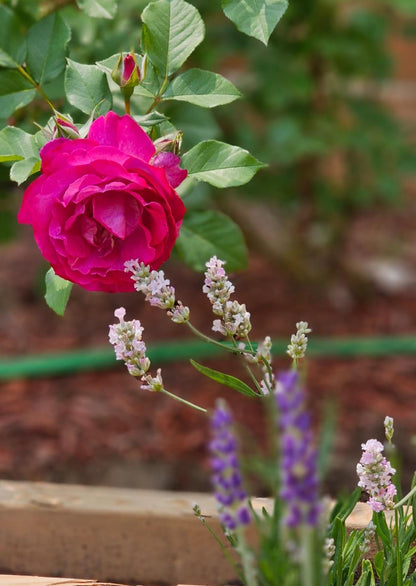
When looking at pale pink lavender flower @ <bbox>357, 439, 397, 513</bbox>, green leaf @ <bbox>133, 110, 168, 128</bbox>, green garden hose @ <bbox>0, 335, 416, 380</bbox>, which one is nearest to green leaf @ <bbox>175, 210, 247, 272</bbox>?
green leaf @ <bbox>133, 110, 168, 128</bbox>

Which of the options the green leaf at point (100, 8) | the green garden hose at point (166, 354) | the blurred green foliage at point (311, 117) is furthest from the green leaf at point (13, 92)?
the green garden hose at point (166, 354)

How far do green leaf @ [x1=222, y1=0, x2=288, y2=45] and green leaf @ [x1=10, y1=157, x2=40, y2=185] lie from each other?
246mm

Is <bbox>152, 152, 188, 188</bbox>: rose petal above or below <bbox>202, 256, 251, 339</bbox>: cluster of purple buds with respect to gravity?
above

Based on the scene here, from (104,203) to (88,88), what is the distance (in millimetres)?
167

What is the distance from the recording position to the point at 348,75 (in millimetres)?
2549

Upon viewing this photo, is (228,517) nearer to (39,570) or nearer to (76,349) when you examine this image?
(39,570)

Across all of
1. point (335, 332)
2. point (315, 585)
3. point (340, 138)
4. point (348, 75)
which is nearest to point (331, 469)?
point (335, 332)

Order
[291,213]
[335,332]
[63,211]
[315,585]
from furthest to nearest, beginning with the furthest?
[291,213], [335,332], [63,211], [315,585]

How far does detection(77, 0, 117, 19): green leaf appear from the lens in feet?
3.26

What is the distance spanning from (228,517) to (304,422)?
145 mm

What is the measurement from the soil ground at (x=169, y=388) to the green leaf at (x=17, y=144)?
4.03 ft

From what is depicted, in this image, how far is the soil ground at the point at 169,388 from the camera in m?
2.04

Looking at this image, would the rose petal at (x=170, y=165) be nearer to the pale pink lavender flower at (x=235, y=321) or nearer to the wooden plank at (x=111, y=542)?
the pale pink lavender flower at (x=235, y=321)

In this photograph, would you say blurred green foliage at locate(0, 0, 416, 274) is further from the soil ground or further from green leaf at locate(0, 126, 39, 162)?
green leaf at locate(0, 126, 39, 162)
